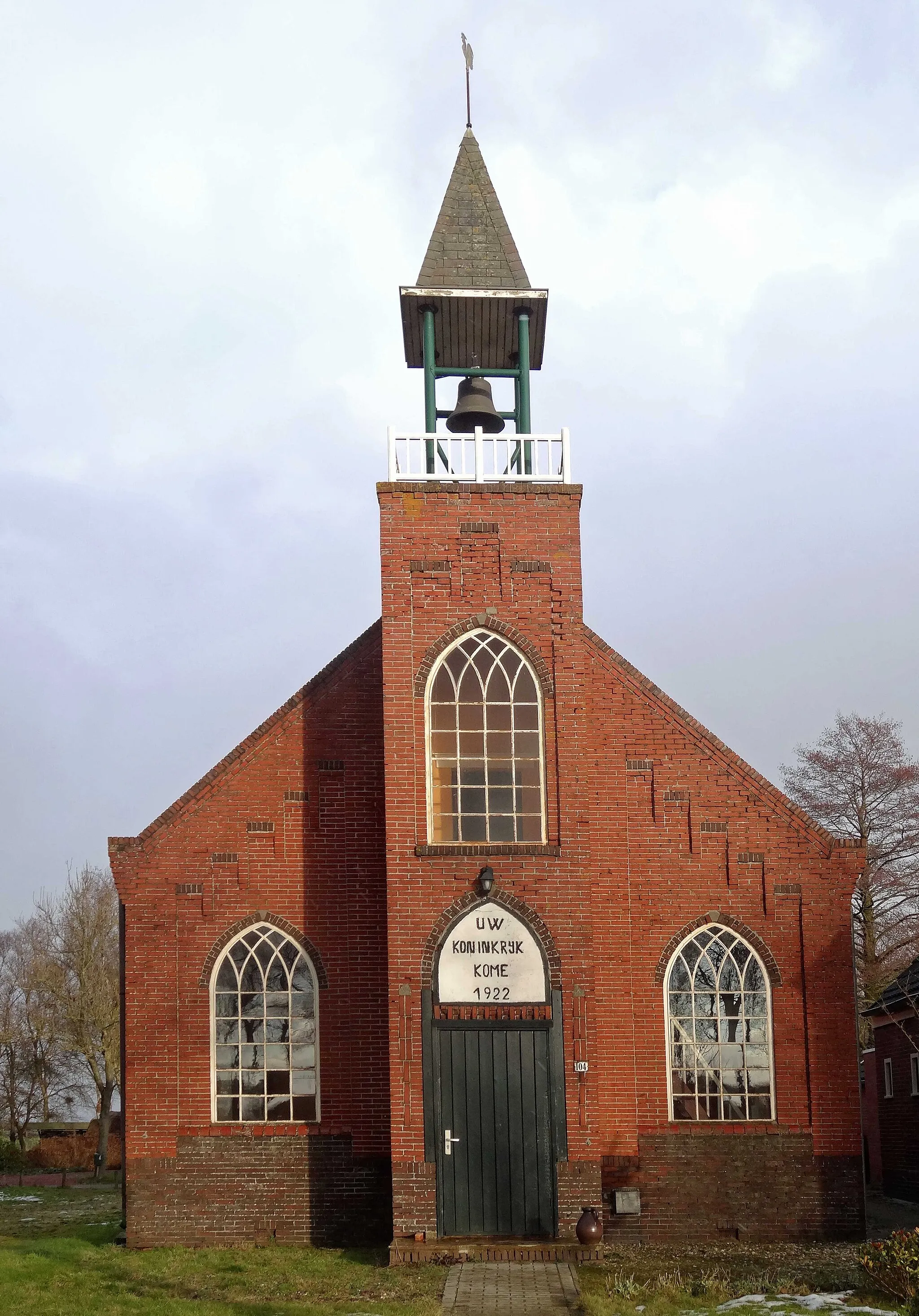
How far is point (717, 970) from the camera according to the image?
17688 millimetres

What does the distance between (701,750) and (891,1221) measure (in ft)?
25.6

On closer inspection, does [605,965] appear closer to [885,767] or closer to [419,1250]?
[419,1250]

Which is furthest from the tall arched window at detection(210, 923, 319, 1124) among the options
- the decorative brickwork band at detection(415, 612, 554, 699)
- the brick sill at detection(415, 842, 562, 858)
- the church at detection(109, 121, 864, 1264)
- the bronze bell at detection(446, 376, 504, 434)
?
the bronze bell at detection(446, 376, 504, 434)

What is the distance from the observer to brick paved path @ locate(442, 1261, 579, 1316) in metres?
12.5

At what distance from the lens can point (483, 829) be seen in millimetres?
16641

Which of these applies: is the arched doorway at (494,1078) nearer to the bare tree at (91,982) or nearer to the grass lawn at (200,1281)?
the grass lawn at (200,1281)

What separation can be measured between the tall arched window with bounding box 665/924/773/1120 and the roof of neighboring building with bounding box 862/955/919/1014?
5.28 m

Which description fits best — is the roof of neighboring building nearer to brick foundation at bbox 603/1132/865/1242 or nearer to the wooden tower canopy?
brick foundation at bbox 603/1132/865/1242

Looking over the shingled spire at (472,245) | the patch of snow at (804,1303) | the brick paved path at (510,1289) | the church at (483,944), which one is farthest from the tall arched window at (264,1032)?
the shingled spire at (472,245)

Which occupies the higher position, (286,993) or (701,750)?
(701,750)

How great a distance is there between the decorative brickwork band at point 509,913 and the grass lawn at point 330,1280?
322cm

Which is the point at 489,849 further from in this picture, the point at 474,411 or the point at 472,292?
the point at 472,292

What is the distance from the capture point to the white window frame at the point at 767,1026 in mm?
17172

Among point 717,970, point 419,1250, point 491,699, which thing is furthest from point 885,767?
point 419,1250
